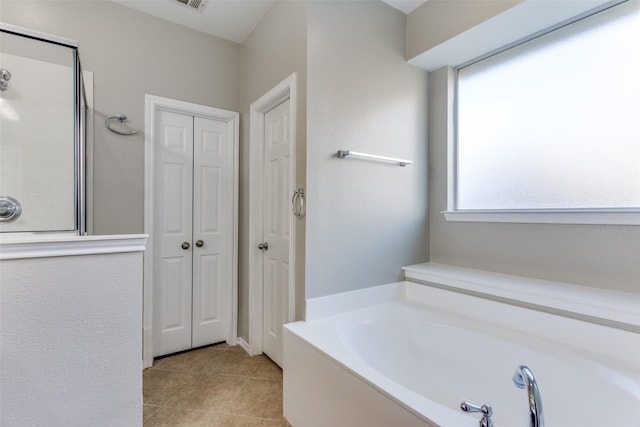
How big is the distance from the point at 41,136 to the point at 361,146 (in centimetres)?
196

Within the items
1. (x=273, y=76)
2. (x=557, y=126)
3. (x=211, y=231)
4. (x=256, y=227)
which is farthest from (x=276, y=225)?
(x=557, y=126)

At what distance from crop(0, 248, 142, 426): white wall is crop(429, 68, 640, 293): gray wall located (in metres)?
2.04

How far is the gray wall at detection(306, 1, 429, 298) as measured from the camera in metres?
1.77

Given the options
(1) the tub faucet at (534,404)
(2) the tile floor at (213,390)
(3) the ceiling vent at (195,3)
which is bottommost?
(2) the tile floor at (213,390)

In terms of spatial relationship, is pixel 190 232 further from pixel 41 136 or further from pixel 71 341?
pixel 71 341

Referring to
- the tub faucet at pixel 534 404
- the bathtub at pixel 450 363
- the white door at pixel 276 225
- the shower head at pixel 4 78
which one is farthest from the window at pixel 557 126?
the shower head at pixel 4 78

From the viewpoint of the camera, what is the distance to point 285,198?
6.82 ft

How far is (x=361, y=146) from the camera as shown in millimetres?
1960

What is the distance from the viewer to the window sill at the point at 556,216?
4.82 ft

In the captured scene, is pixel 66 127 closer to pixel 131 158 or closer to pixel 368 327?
pixel 131 158

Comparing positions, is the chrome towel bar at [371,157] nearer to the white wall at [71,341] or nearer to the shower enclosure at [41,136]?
the white wall at [71,341]

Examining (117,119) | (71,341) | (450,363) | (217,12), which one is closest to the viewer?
(71,341)

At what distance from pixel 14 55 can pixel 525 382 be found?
9.17 ft

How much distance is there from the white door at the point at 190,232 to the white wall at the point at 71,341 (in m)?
1.11
